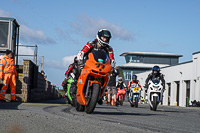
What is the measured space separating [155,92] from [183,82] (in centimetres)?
3623

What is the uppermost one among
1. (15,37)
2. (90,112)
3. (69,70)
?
(15,37)

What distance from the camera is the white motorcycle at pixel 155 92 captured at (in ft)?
49.8

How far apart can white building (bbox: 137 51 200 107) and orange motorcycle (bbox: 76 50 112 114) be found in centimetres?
3590

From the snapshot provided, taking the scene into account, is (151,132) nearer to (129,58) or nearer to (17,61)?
(17,61)

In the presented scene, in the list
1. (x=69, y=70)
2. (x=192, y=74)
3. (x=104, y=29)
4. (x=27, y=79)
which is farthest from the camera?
(x=192, y=74)

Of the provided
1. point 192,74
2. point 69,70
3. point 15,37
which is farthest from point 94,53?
point 192,74

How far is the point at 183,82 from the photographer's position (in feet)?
166

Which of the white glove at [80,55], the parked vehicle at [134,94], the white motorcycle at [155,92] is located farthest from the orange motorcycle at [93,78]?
the parked vehicle at [134,94]

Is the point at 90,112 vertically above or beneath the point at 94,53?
beneath

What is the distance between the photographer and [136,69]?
108m

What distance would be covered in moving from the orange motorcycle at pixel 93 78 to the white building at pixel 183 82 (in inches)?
1413

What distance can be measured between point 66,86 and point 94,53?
20.0 feet

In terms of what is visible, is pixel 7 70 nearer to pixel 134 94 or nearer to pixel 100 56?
pixel 134 94

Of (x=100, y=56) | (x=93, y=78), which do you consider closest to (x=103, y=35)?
(x=100, y=56)
